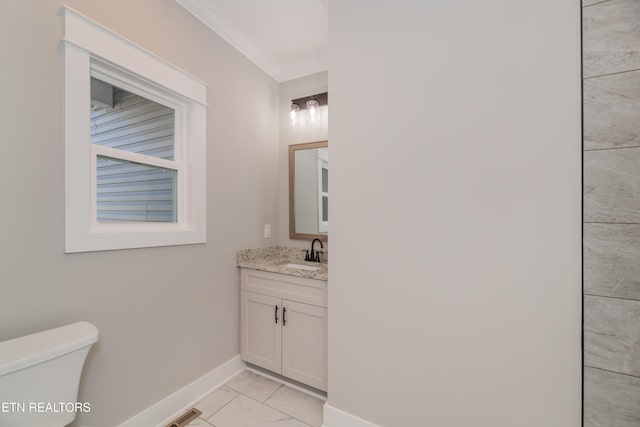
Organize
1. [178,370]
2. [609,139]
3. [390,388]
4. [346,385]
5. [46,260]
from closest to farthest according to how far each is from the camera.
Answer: [609,139] < [46,260] < [390,388] < [346,385] < [178,370]

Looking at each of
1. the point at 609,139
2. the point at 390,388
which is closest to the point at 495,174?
the point at 609,139

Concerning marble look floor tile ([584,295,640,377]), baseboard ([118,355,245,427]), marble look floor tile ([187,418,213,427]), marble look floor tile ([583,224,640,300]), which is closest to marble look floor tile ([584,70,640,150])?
marble look floor tile ([583,224,640,300])

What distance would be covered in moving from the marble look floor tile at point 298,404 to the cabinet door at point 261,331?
166 millimetres

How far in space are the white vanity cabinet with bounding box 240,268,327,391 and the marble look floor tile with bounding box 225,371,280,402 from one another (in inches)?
4.5

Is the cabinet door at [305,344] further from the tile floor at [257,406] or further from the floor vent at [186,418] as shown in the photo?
the floor vent at [186,418]

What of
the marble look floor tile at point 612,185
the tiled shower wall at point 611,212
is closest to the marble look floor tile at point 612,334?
the tiled shower wall at point 611,212

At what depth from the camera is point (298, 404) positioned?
→ 1804 millimetres

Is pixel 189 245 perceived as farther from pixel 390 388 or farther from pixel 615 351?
pixel 615 351

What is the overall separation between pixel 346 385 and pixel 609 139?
169 cm

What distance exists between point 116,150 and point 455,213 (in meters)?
1.86

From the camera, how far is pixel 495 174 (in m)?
1.18

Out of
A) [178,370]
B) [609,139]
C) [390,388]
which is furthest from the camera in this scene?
[178,370]

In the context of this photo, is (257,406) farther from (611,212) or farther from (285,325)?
(611,212)

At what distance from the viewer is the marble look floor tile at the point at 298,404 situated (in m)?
1.68
